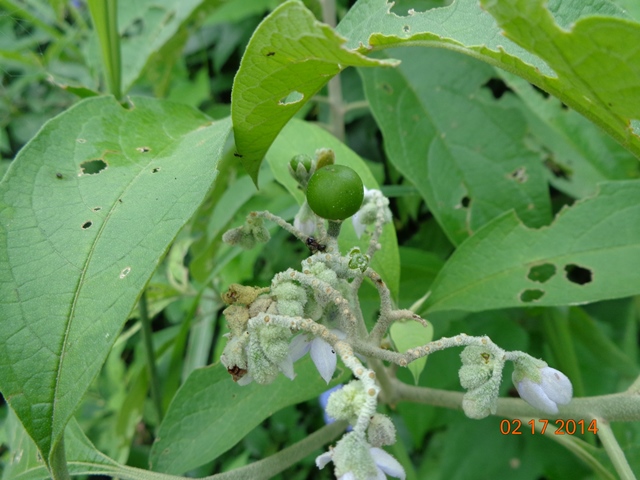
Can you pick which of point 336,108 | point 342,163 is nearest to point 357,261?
point 342,163

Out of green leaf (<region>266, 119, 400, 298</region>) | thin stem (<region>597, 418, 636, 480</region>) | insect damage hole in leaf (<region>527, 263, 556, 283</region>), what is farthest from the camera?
insect damage hole in leaf (<region>527, 263, 556, 283</region>)

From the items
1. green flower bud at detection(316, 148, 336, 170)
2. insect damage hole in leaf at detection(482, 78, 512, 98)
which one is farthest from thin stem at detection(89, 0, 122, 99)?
insect damage hole in leaf at detection(482, 78, 512, 98)

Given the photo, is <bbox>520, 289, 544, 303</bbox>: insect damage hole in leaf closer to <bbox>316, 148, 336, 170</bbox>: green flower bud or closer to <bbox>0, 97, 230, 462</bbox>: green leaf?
<bbox>316, 148, 336, 170</bbox>: green flower bud

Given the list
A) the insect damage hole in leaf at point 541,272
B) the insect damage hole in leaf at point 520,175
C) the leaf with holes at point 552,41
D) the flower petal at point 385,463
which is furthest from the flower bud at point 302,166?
the insect damage hole in leaf at point 520,175

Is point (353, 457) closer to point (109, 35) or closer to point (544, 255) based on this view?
point (544, 255)

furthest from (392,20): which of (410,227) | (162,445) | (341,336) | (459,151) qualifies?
(410,227)

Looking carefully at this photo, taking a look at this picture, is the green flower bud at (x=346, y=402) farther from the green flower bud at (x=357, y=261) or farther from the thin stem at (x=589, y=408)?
the thin stem at (x=589, y=408)
